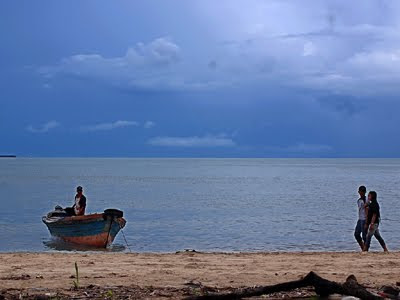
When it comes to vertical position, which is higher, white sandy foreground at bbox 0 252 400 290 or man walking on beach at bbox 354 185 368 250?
man walking on beach at bbox 354 185 368 250

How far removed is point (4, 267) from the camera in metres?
12.8

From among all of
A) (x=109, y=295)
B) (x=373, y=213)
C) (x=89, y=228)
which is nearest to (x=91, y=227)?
(x=89, y=228)

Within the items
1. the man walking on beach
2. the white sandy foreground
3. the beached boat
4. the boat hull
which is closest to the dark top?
the man walking on beach

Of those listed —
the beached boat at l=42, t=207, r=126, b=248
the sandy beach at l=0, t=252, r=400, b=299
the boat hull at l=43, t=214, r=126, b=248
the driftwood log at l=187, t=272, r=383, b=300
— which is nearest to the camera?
the driftwood log at l=187, t=272, r=383, b=300

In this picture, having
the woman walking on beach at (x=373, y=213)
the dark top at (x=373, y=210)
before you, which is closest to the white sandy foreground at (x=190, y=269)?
the woman walking on beach at (x=373, y=213)

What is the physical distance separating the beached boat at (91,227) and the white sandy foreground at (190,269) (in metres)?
6.29

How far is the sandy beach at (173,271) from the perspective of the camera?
10.0m

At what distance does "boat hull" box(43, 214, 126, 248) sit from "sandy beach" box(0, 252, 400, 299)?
653 cm

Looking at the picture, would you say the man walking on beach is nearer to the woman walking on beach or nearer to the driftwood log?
the woman walking on beach

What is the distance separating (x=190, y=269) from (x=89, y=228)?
10.3 m

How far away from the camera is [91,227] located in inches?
863

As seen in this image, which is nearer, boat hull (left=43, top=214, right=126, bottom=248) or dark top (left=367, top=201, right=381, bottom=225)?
dark top (left=367, top=201, right=381, bottom=225)

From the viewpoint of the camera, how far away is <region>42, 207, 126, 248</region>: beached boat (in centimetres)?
2167

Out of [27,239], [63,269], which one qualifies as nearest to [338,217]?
[27,239]
